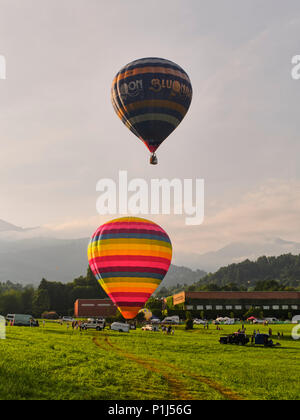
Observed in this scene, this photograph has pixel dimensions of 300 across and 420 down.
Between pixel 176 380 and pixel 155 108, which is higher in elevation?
pixel 155 108

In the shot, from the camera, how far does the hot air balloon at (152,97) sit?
47.6 m

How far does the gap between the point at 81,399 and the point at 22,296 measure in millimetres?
152656

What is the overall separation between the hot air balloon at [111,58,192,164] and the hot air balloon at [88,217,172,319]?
9081 mm

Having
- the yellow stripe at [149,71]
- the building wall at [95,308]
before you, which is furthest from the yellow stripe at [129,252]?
the building wall at [95,308]

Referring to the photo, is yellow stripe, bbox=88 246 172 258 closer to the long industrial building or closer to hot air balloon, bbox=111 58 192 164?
hot air balloon, bbox=111 58 192 164

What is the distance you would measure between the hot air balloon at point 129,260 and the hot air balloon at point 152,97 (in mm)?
9081

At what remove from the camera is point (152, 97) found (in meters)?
47.6

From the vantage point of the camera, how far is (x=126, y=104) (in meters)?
49.0

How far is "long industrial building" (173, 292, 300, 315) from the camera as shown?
411 feet

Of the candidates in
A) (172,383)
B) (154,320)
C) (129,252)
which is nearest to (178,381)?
(172,383)

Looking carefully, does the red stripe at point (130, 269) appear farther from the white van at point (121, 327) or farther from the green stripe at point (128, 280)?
the white van at point (121, 327)

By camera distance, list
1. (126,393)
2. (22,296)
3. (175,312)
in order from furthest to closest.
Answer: (22,296), (175,312), (126,393)
